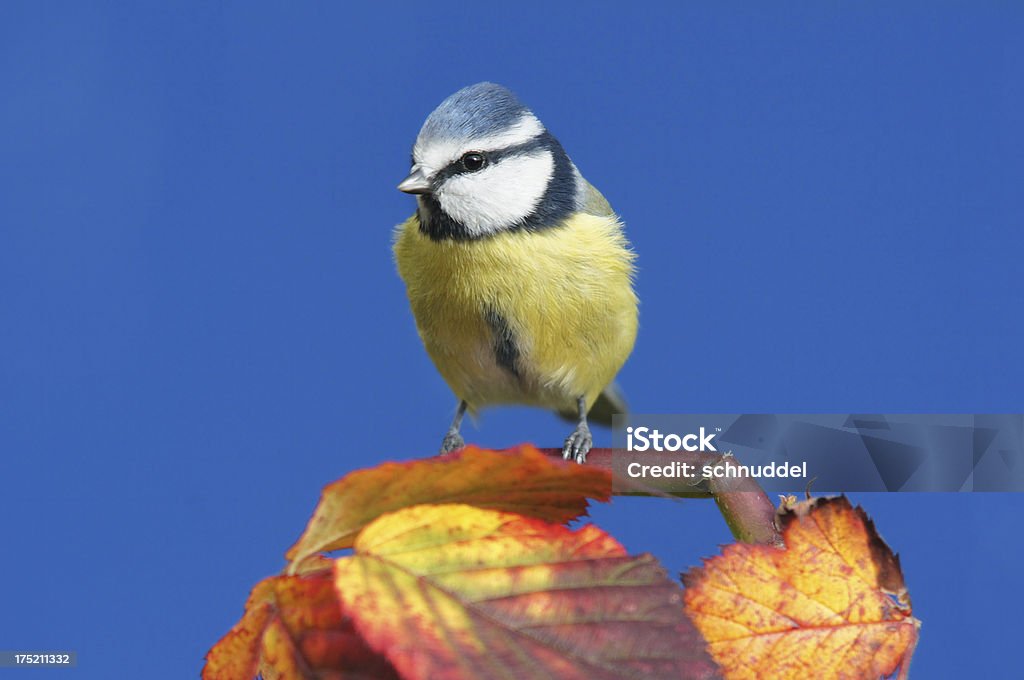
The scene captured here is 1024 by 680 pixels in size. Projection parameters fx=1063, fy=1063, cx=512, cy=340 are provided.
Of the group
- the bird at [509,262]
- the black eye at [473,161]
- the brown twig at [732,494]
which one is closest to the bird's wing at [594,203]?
the bird at [509,262]

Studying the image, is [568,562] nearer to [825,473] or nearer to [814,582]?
[814,582]

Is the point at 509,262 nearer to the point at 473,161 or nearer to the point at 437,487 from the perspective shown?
the point at 473,161

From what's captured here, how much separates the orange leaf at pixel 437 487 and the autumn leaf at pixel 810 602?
5 centimetres

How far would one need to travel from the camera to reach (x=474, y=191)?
2.99ft

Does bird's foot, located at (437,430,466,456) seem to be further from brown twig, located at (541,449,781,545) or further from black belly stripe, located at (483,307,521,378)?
brown twig, located at (541,449,781,545)

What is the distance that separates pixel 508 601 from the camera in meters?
0.23

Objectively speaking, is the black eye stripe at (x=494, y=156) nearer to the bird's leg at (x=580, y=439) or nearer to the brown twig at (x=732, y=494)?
the bird's leg at (x=580, y=439)

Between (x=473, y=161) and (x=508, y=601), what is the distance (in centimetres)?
69

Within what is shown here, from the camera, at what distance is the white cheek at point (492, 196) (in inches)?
35.6

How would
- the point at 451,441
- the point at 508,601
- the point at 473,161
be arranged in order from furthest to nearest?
the point at 451,441 < the point at 473,161 < the point at 508,601

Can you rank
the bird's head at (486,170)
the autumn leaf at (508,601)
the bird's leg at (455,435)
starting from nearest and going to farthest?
the autumn leaf at (508,601) → the bird's head at (486,170) → the bird's leg at (455,435)

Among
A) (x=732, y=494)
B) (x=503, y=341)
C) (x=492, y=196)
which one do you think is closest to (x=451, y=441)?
(x=503, y=341)

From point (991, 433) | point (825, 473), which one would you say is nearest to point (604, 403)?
point (991, 433)

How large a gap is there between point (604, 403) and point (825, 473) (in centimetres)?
82
